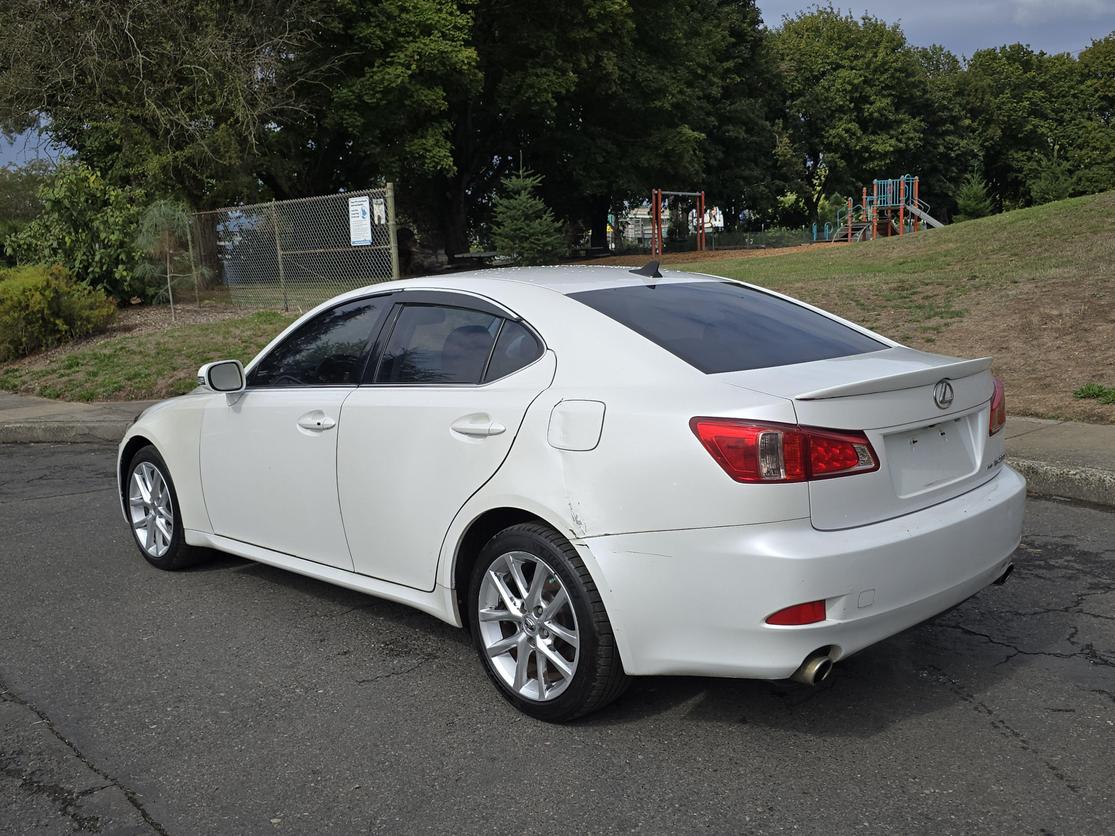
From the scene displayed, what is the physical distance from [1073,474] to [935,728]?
378 cm

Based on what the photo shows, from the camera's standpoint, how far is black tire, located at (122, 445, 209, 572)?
5.54m

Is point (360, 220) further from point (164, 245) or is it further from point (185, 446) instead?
point (185, 446)

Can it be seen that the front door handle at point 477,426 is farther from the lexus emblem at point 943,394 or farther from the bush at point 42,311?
the bush at point 42,311

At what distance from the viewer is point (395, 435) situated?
4141 millimetres

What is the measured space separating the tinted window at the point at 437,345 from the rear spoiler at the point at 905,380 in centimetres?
133

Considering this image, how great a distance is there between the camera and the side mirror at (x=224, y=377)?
4992 mm

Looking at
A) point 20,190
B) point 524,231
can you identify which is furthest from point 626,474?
point 20,190

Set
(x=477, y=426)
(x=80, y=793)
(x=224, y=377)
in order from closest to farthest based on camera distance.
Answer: (x=80, y=793) < (x=477, y=426) < (x=224, y=377)

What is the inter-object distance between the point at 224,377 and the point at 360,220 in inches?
430

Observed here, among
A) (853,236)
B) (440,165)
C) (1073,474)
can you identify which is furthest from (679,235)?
(1073,474)

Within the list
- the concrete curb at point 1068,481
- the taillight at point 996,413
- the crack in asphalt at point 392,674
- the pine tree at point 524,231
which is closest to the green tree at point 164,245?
the pine tree at point 524,231

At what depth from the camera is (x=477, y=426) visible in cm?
382

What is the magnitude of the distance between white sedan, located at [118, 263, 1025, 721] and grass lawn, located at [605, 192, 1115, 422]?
225 inches

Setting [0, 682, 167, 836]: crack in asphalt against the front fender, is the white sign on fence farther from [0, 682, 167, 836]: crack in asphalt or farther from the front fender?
[0, 682, 167, 836]: crack in asphalt
